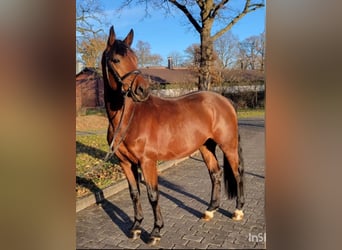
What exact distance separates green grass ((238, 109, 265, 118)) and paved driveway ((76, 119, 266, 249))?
0.08 feet

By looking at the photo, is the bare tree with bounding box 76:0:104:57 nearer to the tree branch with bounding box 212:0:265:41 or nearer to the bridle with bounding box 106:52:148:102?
the bridle with bounding box 106:52:148:102

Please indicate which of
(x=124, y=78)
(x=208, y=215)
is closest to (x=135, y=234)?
(x=208, y=215)

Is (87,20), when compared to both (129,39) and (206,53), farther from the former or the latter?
(206,53)

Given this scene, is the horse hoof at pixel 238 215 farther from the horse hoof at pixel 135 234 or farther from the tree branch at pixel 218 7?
the tree branch at pixel 218 7

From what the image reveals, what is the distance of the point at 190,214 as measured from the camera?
4.14 ft

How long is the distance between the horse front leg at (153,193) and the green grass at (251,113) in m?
0.44

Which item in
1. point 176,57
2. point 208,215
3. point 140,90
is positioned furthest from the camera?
point 208,215

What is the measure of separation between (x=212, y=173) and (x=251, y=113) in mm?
357

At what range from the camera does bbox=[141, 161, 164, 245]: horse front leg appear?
3.76ft

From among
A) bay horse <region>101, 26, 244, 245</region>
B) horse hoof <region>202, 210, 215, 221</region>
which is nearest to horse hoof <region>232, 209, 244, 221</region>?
bay horse <region>101, 26, 244, 245</region>

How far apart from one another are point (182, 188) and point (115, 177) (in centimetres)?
35
